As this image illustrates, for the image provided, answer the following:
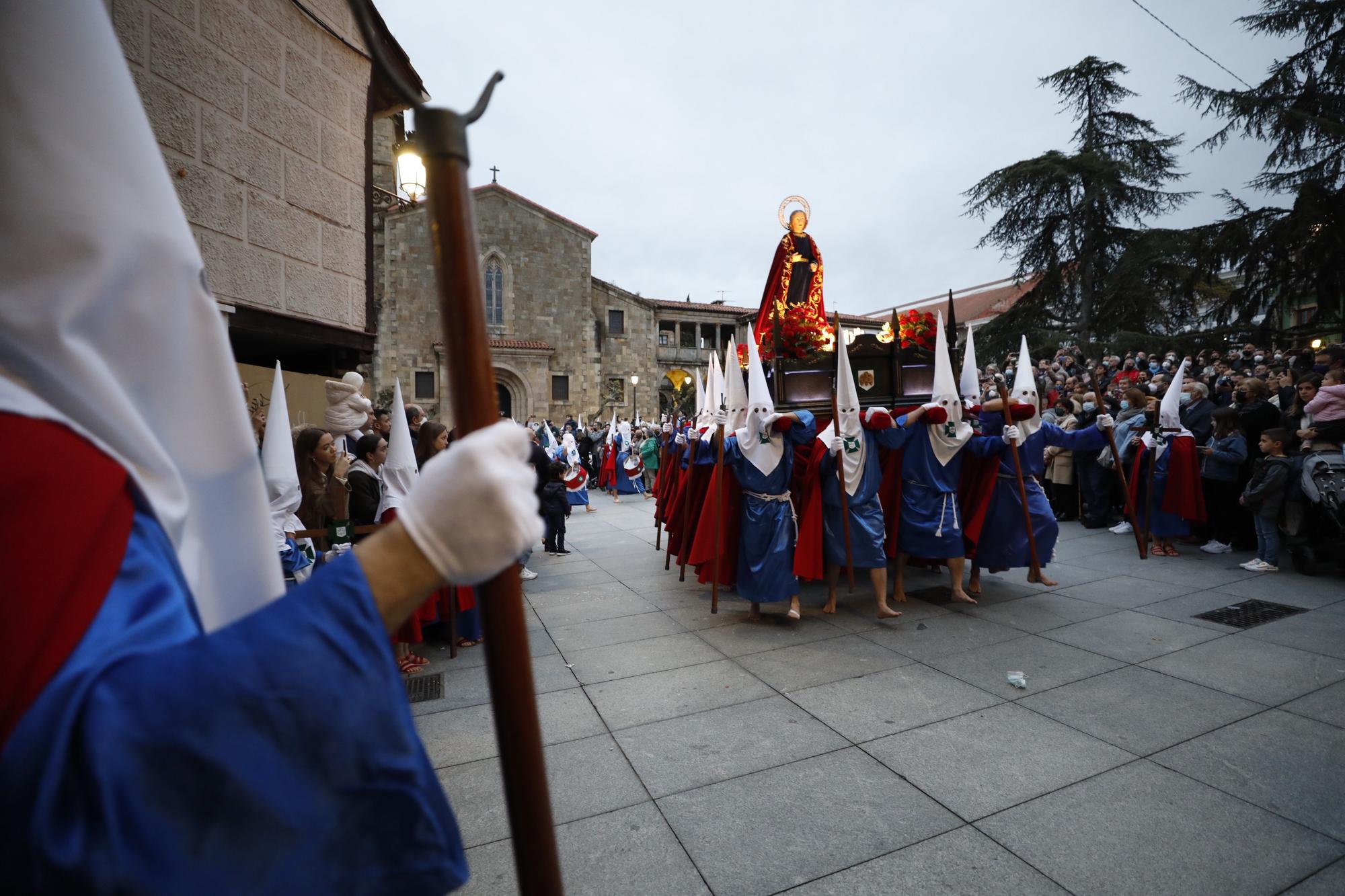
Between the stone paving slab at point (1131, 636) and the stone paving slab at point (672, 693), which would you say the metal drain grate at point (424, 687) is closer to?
the stone paving slab at point (672, 693)

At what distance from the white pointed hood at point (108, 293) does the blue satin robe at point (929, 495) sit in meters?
5.66

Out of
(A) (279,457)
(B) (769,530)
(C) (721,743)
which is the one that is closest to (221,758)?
(C) (721,743)

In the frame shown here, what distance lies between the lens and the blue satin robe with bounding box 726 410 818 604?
5445 millimetres

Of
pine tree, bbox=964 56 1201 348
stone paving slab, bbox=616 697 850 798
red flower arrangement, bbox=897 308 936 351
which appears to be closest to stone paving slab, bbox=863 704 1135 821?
stone paving slab, bbox=616 697 850 798

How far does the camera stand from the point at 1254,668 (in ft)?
13.6

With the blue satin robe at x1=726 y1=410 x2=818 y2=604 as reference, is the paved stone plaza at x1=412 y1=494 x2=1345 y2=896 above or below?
below

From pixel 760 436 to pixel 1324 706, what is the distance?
3.88 metres

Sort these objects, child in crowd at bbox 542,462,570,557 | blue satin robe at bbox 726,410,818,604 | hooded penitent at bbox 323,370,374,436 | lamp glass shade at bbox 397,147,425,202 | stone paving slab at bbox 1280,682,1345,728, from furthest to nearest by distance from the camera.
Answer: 1. child in crowd at bbox 542,462,570,557
2. lamp glass shade at bbox 397,147,425,202
3. blue satin robe at bbox 726,410,818,604
4. hooded penitent at bbox 323,370,374,436
5. stone paving slab at bbox 1280,682,1345,728

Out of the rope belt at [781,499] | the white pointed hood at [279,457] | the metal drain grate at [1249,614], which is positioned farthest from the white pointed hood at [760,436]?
the metal drain grate at [1249,614]

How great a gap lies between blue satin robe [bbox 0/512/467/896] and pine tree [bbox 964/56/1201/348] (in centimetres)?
2376

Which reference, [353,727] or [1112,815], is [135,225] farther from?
[1112,815]

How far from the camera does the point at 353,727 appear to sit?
741 mm

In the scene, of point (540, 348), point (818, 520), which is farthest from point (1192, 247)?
point (540, 348)

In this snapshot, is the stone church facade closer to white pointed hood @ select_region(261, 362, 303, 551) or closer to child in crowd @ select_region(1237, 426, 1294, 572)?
child in crowd @ select_region(1237, 426, 1294, 572)
